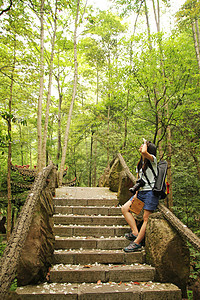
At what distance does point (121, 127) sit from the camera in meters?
13.3

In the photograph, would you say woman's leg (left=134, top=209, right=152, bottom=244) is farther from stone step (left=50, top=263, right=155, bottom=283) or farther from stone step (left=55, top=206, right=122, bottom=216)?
stone step (left=55, top=206, right=122, bottom=216)

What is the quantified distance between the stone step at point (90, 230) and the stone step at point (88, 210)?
0.49 m

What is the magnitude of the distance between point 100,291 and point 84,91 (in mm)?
16016

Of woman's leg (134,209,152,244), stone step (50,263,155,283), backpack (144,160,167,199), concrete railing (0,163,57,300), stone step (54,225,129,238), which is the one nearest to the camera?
concrete railing (0,163,57,300)

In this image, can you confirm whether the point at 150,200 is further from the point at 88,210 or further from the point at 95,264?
the point at 88,210

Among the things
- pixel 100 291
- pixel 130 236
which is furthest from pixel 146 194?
pixel 100 291

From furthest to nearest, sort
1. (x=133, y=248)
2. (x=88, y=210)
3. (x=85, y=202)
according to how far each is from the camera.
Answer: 1. (x=85, y=202)
2. (x=88, y=210)
3. (x=133, y=248)

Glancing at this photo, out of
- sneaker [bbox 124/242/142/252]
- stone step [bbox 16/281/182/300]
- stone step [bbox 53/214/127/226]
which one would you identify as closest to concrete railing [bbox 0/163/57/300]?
stone step [bbox 16/281/182/300]

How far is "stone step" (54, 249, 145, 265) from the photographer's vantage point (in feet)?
9.91

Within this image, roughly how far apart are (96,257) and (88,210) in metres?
1.24

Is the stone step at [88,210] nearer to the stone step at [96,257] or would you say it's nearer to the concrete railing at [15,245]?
the stone step at [96,257]

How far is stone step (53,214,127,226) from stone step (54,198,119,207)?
52 cm

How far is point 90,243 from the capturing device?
3.35 m

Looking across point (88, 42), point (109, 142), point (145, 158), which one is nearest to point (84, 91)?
point (88, 42)
